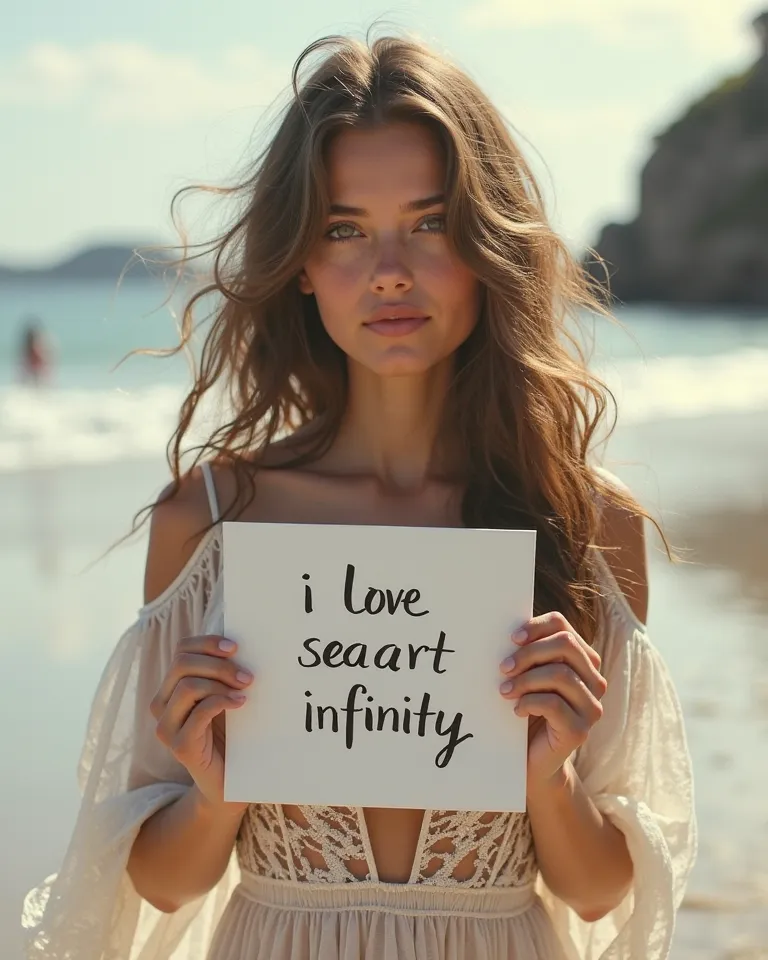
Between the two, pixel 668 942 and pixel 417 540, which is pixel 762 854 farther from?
pixel 417 540

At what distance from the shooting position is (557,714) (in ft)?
5.62

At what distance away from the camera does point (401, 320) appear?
1.96m

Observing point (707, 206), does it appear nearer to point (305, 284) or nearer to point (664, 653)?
point (664, 653)

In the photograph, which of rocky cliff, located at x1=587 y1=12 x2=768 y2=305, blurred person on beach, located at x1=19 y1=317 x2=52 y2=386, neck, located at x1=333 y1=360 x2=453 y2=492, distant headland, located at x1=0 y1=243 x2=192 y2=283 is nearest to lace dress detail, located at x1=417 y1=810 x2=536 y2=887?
neck, located at x1=333 y1=360 x2=453 y2=492

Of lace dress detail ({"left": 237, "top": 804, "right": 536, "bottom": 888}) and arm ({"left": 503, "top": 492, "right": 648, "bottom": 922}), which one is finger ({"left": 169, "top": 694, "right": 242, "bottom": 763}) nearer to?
lace dress detail ({"left": 237, "top": 804, "right": 536, "bottom": 888})

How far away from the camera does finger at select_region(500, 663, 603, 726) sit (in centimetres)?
170

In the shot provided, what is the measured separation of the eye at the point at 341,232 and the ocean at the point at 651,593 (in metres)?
0.40

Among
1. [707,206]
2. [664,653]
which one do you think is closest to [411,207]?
[664,653]

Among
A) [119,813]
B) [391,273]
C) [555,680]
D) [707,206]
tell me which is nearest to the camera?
[555,680]

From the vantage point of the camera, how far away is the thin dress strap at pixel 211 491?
6.86ft

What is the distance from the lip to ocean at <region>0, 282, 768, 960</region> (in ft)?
1.60

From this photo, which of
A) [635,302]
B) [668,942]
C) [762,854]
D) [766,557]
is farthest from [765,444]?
[635,302]

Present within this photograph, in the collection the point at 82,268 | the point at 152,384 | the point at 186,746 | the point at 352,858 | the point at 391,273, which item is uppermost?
the point at 391,273

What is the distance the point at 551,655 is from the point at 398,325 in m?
0.54
